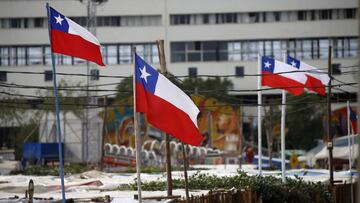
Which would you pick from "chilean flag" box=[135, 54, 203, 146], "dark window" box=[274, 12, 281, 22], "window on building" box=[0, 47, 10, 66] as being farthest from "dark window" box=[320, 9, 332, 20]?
"chilean flag" box=[135, 54, 203, 146]

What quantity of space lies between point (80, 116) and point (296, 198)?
137 feet

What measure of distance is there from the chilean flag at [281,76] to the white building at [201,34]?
51.8m

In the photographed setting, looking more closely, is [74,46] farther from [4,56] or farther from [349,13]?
[349,13]

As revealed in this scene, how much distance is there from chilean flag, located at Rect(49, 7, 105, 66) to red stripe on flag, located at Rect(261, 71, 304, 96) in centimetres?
1196

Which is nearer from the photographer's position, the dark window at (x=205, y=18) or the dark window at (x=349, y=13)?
the dark window at (x=349, y=13)

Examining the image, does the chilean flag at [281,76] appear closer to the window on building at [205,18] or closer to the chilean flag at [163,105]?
the chilean flag at [163,105]

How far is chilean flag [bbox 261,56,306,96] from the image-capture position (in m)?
31.4

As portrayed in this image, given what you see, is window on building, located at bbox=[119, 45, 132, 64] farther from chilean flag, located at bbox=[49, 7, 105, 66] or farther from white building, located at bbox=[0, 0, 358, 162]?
chilean flag, located at bbox=[49, 7, 105, 66]

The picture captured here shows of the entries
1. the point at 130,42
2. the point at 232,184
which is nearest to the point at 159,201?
the point at 232,184

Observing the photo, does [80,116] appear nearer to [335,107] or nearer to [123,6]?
[123,6]

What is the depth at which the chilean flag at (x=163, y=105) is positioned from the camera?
18.9 metres

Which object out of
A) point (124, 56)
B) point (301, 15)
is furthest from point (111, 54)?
point (301, 15)

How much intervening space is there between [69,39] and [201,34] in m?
66.0

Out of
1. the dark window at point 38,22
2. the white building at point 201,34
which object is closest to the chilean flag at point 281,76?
the white building at point 201,34
